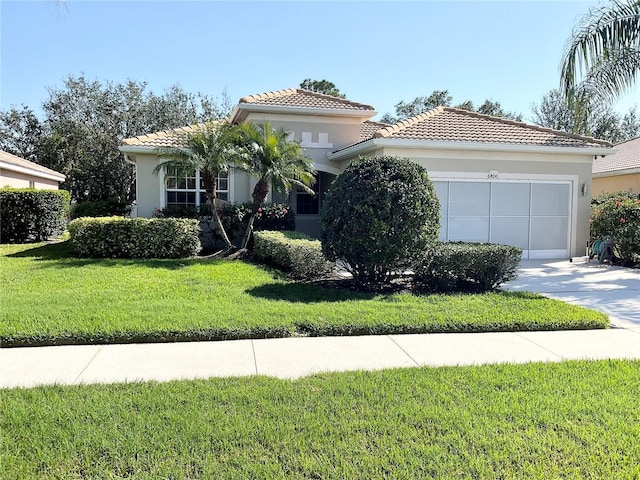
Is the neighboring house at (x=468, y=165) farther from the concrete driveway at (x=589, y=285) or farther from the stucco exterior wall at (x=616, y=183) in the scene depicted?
the stucco exterior wall at (x=616, y=183)

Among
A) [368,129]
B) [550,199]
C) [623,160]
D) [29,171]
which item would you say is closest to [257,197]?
[368,129]

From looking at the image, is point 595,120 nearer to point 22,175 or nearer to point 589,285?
point 589,285

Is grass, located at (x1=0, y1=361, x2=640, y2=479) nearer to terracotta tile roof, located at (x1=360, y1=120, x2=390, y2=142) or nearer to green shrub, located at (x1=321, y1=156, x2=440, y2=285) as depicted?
green shrub, located at (x1=321, y1=156, x2=440, y2=285)

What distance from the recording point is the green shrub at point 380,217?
9000mm

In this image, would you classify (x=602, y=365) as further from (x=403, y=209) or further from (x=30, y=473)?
(x=30, y=473)

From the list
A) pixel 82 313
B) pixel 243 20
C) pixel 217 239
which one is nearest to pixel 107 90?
pixel 217 239

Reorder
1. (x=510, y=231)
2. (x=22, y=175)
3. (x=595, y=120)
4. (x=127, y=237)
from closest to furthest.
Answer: (x=127, y=237), (x=510, y=231), (x=22, y=175), (x=595, y=120)

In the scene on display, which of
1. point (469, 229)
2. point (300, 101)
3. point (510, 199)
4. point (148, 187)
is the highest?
point (300, 101)

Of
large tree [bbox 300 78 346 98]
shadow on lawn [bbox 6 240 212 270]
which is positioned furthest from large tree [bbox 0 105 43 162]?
large tree [bbox 300 78 346 98]

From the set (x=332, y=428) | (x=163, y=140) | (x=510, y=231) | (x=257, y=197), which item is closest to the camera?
(x=332, y=428)

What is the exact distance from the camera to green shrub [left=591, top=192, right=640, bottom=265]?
544 inches

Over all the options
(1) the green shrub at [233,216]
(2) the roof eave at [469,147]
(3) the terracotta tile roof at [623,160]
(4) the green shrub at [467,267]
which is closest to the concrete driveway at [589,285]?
(4) the green shrub at [467,267]

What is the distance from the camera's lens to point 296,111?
16.4 metres

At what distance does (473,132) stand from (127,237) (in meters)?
10.7
